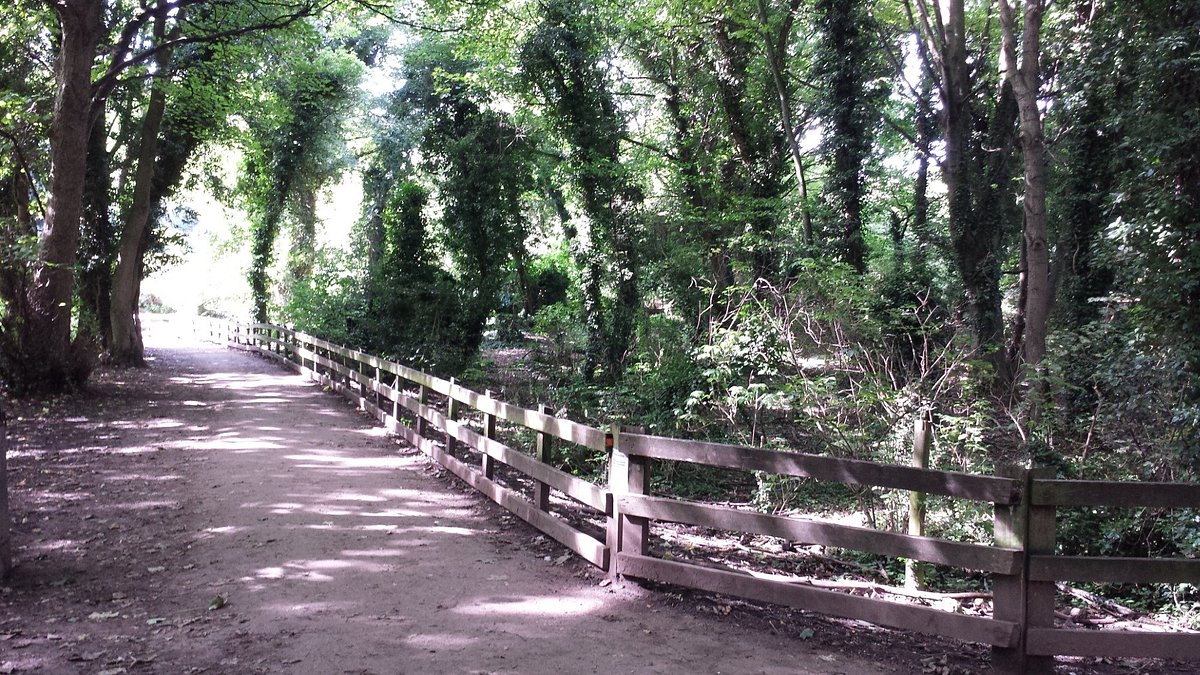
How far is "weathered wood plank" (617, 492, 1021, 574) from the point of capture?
14.5 feet

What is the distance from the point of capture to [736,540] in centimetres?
782

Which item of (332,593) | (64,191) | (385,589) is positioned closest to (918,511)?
(385,589)

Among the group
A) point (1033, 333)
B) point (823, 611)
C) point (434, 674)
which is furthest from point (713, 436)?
point (1033, 333)

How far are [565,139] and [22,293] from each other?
415 inches

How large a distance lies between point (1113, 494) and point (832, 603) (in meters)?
1.62

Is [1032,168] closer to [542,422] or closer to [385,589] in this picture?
[542,422]

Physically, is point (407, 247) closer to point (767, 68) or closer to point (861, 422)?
point (767, 68)

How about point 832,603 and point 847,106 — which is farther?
point 847,106

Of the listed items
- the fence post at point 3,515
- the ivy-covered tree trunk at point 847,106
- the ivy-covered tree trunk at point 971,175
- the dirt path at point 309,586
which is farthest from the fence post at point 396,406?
the ivy-covered tree trunk at point 971,175

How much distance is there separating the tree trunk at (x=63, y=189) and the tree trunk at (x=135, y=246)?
4895 mm

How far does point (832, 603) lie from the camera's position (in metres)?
4.73

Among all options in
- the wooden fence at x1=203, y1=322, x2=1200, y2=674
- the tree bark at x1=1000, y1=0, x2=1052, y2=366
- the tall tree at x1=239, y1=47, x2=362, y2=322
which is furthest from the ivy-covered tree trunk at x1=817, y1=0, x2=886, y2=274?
the tall tree at x1=239, y1=47, x2=362, y2=322

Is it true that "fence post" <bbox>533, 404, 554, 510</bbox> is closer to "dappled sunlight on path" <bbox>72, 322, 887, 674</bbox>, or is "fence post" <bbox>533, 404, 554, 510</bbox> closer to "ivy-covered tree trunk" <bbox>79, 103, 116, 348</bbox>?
"dappled sunlight on path" <bbox>72, 322, 887, 674</bbox>

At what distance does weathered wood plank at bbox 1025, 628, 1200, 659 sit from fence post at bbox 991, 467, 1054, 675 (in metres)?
0.07
